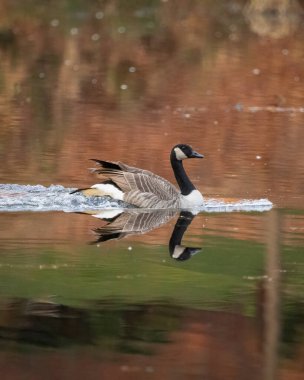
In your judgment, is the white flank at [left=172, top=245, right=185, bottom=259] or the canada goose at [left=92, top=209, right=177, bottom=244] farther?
the canada goose at [left=92, top=209, right=177, bottom=244]

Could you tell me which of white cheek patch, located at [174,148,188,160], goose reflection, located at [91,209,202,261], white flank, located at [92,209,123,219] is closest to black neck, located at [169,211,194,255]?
goose reflection, located at [91,209,202,261]

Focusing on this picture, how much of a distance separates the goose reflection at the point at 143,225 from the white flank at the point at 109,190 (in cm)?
23

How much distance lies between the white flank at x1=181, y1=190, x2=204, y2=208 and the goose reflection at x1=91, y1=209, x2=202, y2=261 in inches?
6.1

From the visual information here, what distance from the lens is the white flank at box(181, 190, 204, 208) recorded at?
12523mm

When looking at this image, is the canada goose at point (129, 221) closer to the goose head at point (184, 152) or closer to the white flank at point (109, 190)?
the white flank at point (109, 190)

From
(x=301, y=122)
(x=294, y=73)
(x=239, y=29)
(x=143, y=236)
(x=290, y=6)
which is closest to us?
(x=143, y=236)

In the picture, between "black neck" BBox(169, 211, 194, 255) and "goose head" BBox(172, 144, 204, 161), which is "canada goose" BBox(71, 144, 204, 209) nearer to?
"black neck" BBox(169, 211, 194, 255)

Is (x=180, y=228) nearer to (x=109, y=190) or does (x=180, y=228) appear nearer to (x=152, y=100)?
(x=109, y=190)

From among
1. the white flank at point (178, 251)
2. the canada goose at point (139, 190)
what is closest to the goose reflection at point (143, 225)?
the white flank at point (178, 251)

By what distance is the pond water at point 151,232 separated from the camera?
25.0 feet

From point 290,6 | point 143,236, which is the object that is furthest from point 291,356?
point 290,6

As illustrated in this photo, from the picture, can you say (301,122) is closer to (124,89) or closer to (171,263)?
(124,89)

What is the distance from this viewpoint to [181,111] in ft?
68.4

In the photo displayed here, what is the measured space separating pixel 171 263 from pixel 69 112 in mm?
10700
